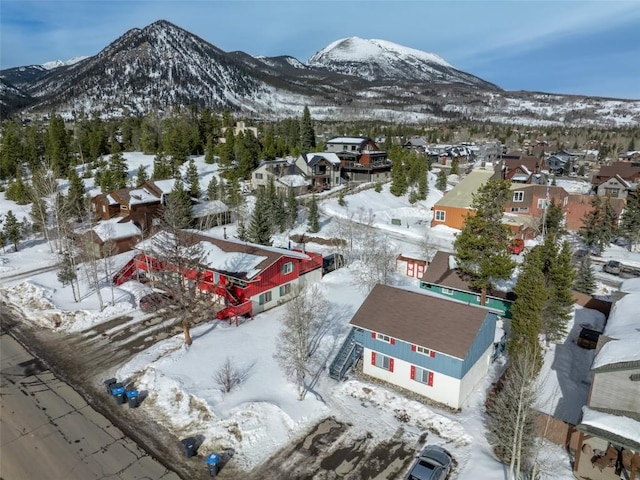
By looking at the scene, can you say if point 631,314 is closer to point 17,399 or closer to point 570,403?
point 570,403

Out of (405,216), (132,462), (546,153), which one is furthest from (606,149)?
(132,462)

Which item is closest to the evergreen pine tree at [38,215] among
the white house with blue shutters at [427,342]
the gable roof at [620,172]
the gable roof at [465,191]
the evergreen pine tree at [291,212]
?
the evergreen pine tree at [291,212]

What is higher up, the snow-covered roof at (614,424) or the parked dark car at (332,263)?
the snow-covered roof at (614,424)

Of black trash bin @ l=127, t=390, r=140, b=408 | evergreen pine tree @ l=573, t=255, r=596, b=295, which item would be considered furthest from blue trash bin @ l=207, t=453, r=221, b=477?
evergreen pine tree @ l=573, t=255, r=596, b=295

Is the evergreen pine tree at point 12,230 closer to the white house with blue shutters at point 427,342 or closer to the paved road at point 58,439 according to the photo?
the paved road at point 58,439

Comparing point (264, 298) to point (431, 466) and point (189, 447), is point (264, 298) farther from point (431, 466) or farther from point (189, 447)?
point (431, 466)

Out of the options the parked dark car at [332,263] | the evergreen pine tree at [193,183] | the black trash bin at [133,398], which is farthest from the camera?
the evergreen pine tree at [193,183]

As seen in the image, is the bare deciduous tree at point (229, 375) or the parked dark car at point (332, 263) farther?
the parked dark car at point (332, 263)
